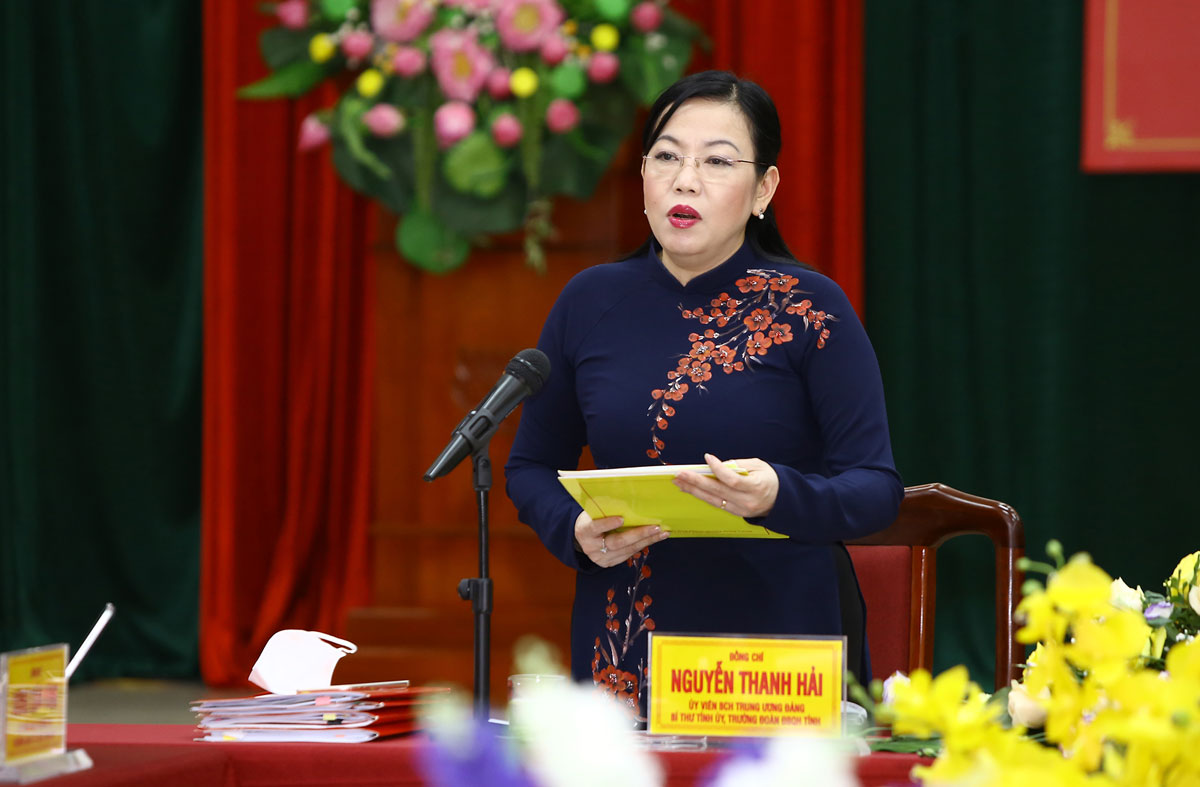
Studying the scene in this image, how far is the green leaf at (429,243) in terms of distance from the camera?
3.35 meters

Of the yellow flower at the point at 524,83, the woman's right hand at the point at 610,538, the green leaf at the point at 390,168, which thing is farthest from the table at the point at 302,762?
the green leaf at the point at 390,168

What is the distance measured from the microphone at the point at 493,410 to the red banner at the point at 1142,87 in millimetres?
2807

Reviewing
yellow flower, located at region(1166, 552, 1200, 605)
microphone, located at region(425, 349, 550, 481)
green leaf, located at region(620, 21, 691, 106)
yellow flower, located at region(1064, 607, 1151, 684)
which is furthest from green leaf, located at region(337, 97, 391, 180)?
yellow flower, located at region(1064, 607, 1151, 684)

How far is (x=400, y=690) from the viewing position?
4.02 feet

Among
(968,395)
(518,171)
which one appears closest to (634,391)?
(518,171)

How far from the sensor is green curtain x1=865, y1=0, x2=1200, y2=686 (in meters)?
3.63

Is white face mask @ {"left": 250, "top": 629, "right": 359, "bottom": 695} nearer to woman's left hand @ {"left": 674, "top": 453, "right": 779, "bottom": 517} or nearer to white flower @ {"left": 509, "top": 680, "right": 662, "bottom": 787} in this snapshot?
woman's left hand @ {"left": 674, "top": 453, "right": 779, "bottom": 517}

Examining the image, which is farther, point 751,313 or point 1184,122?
point 1184,122

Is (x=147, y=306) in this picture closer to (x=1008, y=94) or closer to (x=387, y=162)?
(x=387, y=162)

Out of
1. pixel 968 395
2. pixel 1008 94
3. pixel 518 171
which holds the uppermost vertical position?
pixel 1008 94

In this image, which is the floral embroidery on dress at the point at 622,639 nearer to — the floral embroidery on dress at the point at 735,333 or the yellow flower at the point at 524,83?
the floral embroidery on dress at the point at 735,333

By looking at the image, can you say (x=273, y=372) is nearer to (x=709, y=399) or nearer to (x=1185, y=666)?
(x=709, y=399)

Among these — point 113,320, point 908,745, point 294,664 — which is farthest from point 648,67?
point 908,745

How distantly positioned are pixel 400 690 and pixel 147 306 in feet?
10.6
